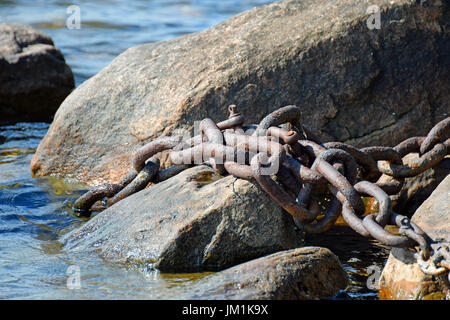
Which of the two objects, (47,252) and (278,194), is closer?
(278,194)

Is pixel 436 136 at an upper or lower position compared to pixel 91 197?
upper

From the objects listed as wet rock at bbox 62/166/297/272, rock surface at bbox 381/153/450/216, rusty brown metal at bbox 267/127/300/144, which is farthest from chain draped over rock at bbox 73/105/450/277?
rock surface at bbox 381/153/450/216

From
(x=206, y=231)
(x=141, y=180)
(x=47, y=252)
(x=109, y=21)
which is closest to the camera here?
(x=206, y=231)

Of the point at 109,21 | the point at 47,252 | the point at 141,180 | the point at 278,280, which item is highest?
the point at 109,21

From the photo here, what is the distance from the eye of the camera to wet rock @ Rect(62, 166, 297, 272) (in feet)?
10.8

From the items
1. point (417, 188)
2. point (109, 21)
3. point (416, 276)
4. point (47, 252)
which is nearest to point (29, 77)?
point (47, 252)

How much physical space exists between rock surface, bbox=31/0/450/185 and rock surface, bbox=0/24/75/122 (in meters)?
2.86

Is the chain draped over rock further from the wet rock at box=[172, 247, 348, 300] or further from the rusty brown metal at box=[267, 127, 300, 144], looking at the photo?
the wet rock at box=[172, 247, 348, 300]

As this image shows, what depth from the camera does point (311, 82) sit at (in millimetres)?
4633

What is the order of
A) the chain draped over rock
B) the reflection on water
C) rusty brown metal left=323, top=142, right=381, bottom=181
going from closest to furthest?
1. the chain draped over rock
2. rusty brown metal left=323, top=142, right=381, bottom=181
3. the reflection on water

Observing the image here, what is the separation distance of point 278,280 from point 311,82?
2067mm

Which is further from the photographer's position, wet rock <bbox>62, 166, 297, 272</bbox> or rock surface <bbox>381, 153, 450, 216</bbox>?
rock surface <bbox>381, 153, 450, 216</bbox>

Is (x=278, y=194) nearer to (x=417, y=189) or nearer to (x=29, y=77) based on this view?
(x=417, y=189)

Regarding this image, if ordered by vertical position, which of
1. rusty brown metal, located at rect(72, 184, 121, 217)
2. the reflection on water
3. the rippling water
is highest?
the reflection on water
